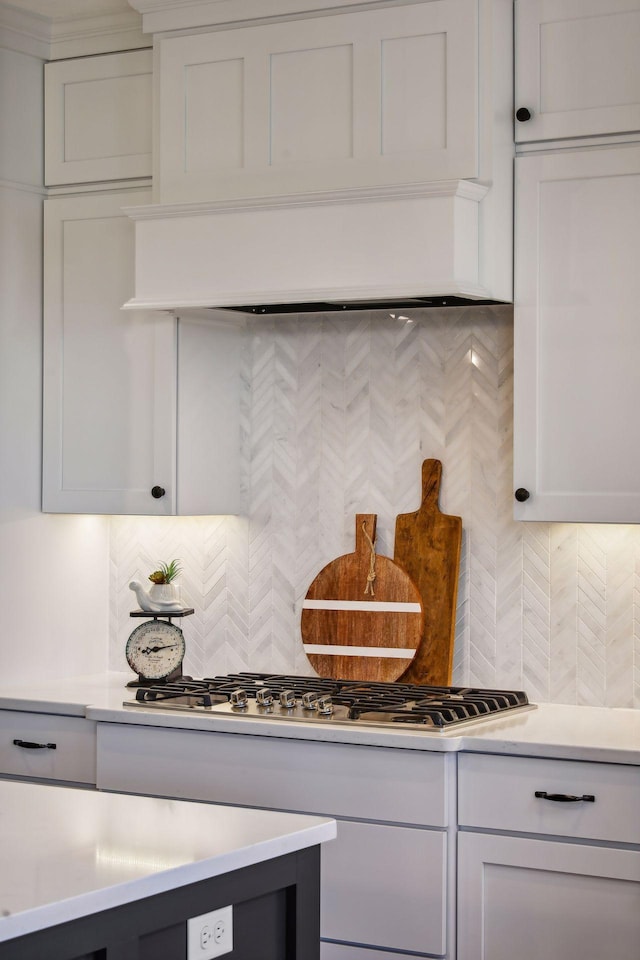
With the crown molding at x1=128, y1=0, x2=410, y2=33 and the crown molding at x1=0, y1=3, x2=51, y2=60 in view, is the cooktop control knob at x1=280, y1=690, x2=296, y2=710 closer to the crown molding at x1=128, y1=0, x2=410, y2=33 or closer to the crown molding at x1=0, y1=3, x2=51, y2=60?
the crown molding at x1=128, y1=0, x2=410, y2=33

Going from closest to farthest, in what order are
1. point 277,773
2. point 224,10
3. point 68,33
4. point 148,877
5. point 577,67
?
point 148,877, point 277,773, point 577,67, point 224,10, point 68,33

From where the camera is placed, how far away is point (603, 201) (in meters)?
2.97

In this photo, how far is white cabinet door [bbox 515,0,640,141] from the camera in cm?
294

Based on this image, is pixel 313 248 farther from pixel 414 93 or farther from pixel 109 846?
pixel 109 846

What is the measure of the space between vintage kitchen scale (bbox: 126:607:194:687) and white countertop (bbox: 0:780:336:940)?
1340 mm

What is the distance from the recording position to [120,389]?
11.7 ft

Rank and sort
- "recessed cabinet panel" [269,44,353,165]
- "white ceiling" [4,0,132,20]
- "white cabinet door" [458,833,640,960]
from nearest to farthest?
1. "white cabinet door" [458,833,640,960]
2. "recessed cabinet panel" [269,44,353,165]
3. "white ceiling" [4,0,132,20]

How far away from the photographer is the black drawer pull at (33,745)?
10.7 ft

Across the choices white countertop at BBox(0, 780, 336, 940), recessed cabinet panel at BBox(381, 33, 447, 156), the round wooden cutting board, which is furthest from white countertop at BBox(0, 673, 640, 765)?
recessed cabinet panel at BBox(381, 33, 447, 156)

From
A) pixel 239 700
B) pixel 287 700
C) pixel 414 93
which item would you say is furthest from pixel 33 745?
pixel 414 93

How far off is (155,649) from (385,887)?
108cm

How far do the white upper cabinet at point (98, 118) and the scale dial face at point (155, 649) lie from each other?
1311 millimetres

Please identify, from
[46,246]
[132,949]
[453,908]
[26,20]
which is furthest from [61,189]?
[132,949]

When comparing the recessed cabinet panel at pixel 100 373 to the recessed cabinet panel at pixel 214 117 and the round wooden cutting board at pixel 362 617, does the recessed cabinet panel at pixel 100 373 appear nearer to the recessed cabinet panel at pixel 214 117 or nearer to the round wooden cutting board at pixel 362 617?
the recessed cabinet panel at pixel 214 117
